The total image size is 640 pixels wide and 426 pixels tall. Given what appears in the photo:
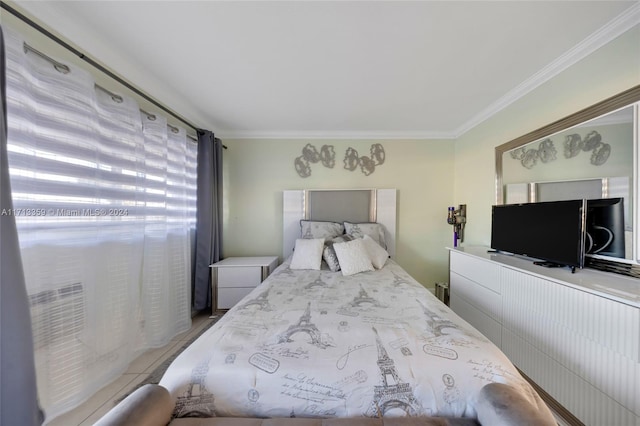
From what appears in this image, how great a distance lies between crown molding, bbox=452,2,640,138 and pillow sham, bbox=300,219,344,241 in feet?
7.32

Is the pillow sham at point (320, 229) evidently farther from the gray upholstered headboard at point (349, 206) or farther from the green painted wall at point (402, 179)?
the green painted wall at point (402, 179)

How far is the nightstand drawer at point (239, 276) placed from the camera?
2656 millimetres

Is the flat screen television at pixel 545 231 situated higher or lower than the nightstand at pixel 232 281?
higher

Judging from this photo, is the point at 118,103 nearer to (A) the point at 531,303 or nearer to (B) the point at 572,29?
(B) the point at 572,29

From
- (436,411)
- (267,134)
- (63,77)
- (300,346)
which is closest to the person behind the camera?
(436,411)

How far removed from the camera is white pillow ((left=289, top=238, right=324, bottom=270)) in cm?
241

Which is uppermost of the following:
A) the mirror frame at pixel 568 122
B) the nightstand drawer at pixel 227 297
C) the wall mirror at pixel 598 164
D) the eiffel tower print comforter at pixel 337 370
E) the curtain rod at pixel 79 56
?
the curtain rod at pixel 79 56

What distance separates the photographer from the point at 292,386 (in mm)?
874

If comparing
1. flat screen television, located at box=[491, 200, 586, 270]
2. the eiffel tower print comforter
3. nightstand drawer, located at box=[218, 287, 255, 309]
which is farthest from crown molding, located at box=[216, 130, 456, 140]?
the eiffel tower print comforter

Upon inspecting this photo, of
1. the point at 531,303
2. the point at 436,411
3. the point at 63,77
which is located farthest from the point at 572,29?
the point at 63,77

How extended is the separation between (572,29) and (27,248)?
3.51 meters

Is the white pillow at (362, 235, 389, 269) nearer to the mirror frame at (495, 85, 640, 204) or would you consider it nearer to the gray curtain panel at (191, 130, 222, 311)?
the mirror frame at (495, 85, 640, 204)

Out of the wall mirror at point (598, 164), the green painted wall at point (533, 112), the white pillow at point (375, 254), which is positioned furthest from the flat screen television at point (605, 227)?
the white pillow at point (375, 254)

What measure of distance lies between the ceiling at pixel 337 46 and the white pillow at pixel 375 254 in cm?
156
